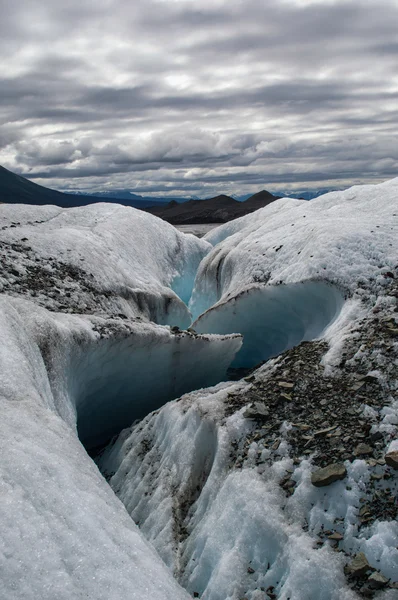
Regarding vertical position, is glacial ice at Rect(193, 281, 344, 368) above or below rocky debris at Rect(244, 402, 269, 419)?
above

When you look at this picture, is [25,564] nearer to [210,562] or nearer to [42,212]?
[210,562]

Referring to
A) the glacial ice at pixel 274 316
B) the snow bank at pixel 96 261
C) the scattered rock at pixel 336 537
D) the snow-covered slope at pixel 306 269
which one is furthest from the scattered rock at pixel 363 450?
the snow bank at pixel 96 261

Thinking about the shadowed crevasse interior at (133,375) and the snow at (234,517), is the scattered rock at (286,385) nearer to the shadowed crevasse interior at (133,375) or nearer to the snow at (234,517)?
the snow at (234,517)

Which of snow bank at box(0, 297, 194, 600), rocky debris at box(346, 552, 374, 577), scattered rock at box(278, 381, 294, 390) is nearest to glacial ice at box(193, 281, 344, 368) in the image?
scattered rock at box(278, 381, 294, 390)

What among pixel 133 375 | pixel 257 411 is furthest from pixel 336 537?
pixel 133 375

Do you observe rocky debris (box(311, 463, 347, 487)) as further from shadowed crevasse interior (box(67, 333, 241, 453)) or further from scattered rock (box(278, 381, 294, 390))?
shadowed crevasse interior (box(67, 333, 241, 453))

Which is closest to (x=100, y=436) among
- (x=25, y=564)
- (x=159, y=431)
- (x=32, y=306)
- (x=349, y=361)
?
(x=159, y=431)

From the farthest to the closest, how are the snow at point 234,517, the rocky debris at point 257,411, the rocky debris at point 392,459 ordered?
the rocky debris at point 257,411 → the rocky debris at point 392,459 → the snow at point 234,517
